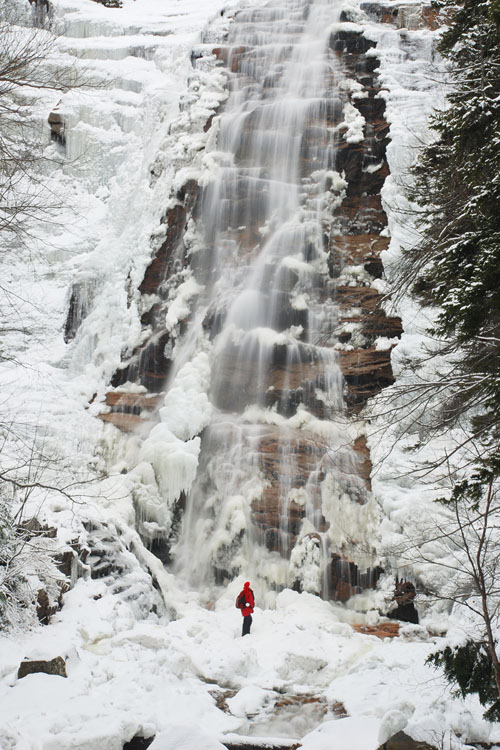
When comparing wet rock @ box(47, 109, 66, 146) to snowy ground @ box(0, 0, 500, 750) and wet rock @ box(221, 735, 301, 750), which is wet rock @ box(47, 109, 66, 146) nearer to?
snowy ground @ box(0, 0, 500, 750)

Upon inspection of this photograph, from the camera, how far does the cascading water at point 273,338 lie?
10422 mm

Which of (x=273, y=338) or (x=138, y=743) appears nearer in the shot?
(x=138, y=743)

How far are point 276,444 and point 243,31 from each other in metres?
17.7

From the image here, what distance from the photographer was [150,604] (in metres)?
8.84

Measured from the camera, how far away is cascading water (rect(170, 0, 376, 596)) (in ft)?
34.2

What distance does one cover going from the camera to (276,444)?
11500 millimetres

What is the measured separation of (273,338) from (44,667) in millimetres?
8377

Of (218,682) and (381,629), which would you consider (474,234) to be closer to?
(218,682)

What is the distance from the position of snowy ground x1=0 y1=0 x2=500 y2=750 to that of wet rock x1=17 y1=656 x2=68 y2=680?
0.33ft

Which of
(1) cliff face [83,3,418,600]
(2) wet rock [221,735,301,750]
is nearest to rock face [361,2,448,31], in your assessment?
(1) cliff face [83,3,418,600]

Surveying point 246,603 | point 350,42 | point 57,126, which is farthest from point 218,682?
point 57,126

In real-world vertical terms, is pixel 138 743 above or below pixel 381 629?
above

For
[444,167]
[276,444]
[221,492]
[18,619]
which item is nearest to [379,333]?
[276,444]

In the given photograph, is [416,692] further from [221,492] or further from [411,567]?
[221,492]
